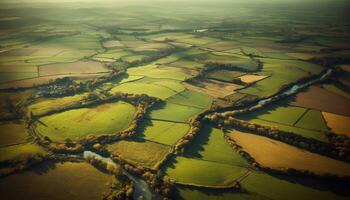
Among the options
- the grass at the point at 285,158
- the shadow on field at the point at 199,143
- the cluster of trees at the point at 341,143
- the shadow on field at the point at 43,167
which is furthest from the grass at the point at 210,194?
the shadow on field at the point at 43,167

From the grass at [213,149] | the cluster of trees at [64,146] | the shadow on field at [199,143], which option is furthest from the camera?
the cluster of trees at [64,146]

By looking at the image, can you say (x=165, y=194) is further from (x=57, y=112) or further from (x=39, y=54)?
(x=39, y=54)

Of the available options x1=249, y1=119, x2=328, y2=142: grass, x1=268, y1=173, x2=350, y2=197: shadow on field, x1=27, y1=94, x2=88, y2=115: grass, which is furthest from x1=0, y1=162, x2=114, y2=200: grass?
x1=249, y1=119, x2=328, y2=142: grass

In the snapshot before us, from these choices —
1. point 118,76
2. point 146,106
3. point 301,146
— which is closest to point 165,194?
point 301,146

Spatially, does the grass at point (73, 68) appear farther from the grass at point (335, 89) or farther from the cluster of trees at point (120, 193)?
the cluster of trees at point (120, 193)

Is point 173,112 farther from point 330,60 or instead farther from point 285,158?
point 330,60

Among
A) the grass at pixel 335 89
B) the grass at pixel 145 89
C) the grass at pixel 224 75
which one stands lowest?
the grass at pixel 145 89

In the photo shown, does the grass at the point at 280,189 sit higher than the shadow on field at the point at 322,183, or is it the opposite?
the shadow on field at the point at 322,183
